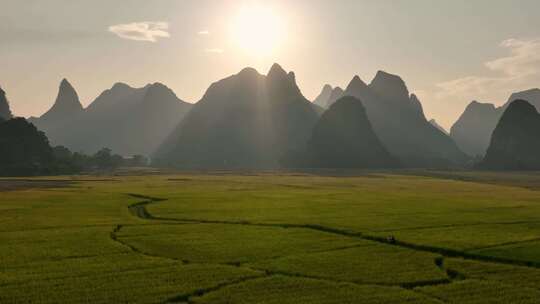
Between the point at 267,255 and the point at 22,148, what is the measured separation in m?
133

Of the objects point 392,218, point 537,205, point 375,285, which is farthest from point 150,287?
point 537,205

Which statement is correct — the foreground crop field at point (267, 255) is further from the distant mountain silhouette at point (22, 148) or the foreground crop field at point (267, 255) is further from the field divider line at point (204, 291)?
the distant mountain silhouette at point (22, 148)

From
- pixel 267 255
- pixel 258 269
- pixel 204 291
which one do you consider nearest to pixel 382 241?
pixel 267 255

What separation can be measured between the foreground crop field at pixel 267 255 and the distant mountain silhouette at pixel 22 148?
9029cm

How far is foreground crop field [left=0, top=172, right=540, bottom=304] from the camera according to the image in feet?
64.3

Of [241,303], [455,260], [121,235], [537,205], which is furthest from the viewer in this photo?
[537,205]

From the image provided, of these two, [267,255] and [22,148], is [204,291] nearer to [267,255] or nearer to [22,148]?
[267,255]

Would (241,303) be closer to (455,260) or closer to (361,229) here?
(455,260)

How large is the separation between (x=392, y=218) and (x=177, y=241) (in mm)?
18831

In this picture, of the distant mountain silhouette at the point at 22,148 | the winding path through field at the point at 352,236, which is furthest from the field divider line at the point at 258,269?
the distant mountain silhouette at the point at 22,148

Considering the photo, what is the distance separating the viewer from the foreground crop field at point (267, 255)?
64.3 feet

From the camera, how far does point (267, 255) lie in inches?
1038

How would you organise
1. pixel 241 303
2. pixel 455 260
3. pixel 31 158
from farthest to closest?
pixel 31 158
pixel 455 260
pixel 241 303

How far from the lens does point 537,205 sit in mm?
53688
